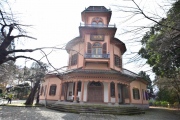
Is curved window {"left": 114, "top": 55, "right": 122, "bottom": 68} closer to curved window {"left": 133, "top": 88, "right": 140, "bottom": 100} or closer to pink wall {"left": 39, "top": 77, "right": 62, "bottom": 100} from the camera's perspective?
curved window {"left": 133, "top": 88, "right": 140, "bottom": 100}

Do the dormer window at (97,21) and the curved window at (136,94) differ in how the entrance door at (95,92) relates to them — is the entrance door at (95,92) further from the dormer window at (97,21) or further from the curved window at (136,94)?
the dormer window at (97,21)

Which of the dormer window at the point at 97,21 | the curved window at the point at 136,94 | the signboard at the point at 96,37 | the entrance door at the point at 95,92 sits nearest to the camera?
the entrance door at the point at 95,92

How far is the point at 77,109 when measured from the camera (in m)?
12.9

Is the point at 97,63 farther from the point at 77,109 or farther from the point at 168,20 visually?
the point at 168,20

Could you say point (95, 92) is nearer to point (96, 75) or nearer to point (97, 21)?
point (96, 75)

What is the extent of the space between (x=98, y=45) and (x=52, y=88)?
9.64 m

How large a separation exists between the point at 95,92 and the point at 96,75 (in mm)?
2554

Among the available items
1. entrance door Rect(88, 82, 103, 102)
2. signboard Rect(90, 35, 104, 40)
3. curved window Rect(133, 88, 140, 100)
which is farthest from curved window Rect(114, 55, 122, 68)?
curved window Rect(133, 88, 140, 100)

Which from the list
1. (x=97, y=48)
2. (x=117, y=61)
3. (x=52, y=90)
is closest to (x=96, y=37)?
(x=97, y=48)

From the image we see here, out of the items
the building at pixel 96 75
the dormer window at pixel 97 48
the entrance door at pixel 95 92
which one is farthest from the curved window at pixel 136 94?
the dormer window at pixel 97 48

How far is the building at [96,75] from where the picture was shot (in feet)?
51.1

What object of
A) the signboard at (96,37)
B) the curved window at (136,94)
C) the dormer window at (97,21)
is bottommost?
the curved window at (136,94)

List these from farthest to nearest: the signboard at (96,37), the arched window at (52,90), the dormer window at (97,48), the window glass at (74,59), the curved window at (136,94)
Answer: the arched window at (52,90) → the curved window at (136,94) → the window glass at (74,59) → the signboard at (96,37) → the dormer window at (97,48)

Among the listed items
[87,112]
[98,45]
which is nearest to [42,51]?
[87,112]
